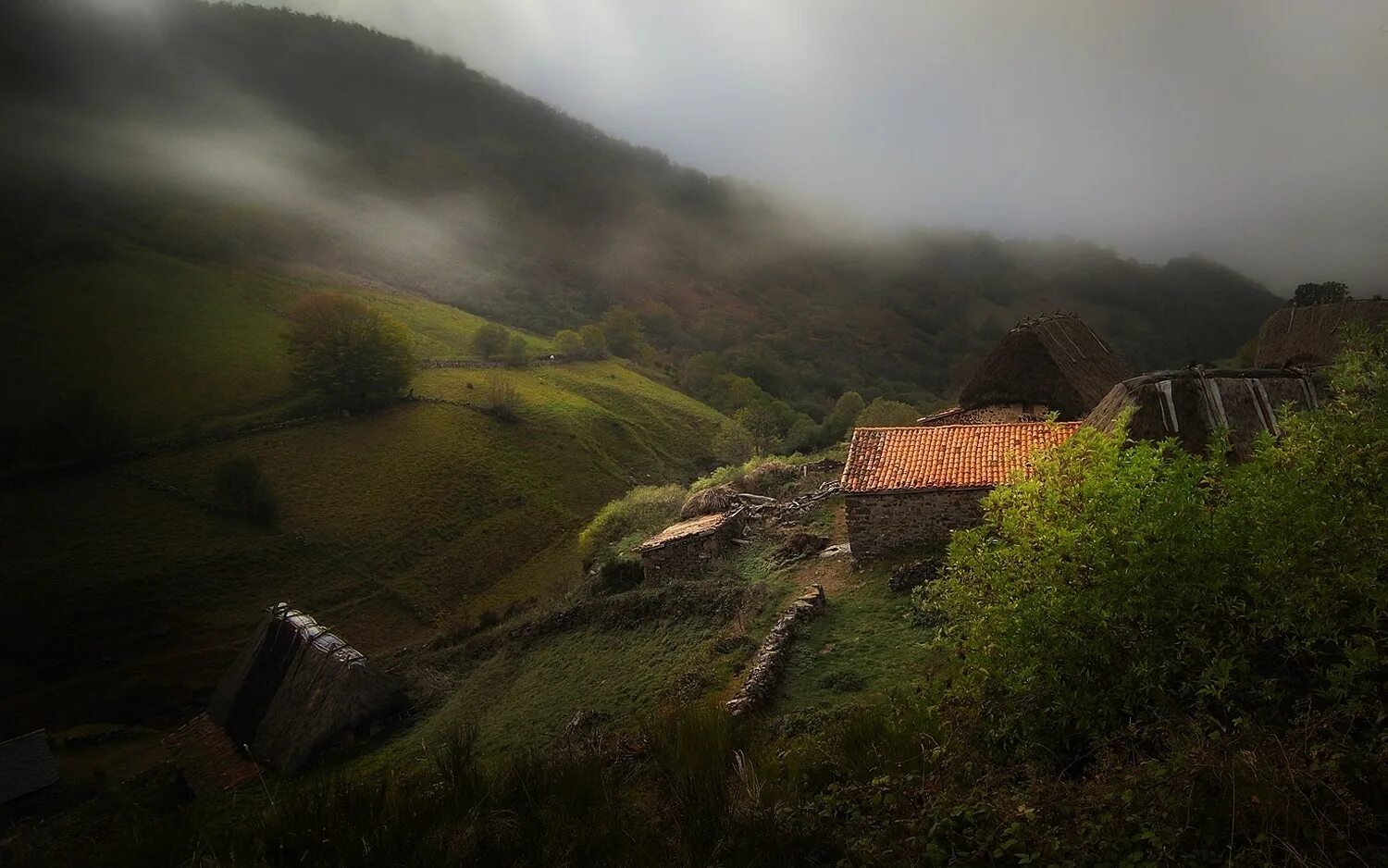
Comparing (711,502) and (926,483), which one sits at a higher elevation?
(926,483)

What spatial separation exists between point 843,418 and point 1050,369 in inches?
1449

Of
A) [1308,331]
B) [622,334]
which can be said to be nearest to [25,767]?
[1308,331]

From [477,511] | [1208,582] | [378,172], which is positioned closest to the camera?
[1208,582]

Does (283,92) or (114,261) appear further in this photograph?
(283,92)

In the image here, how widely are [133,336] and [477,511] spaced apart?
33114 millimetres

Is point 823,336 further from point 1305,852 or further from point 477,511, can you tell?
point 1305,852

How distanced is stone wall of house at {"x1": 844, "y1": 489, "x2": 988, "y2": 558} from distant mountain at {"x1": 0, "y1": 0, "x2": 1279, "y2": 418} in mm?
65765

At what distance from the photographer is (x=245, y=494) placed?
39.9 metres

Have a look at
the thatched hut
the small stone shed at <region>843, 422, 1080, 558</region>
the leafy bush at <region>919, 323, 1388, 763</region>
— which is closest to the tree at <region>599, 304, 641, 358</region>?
the thatched hut

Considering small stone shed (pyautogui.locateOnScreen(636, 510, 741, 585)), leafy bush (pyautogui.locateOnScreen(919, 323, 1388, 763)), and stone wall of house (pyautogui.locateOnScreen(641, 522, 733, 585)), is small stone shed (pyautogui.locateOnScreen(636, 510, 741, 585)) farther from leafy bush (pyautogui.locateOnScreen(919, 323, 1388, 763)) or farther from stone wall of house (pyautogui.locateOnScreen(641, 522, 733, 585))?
leafy bush (pyautogui.locateOnScreen(919, 323, 1388, 763))

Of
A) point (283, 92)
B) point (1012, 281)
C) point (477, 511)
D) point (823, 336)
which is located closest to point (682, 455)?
point (477, 511)

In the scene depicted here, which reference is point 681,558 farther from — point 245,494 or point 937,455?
point 245,494

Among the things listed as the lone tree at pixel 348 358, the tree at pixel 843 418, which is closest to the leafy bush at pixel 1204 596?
the tree at pixel 843 418

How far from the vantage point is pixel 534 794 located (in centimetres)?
496
